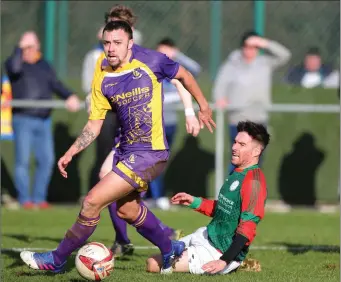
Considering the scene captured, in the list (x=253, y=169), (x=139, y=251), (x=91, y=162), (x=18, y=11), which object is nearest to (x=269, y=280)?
(x=253, y=169)

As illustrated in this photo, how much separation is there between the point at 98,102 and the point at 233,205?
1403mm

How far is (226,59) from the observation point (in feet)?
54.4

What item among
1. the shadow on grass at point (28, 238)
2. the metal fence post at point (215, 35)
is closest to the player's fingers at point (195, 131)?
the shadow on grass at point (28, 238)

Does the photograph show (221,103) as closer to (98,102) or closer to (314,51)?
(314,51)

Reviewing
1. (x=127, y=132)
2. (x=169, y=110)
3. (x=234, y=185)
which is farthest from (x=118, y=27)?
(x=169, y=110)

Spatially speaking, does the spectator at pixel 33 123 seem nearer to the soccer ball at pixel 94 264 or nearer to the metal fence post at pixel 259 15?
the metal fence post at pixel 259 15

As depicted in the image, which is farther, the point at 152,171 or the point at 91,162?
the point at 91,162

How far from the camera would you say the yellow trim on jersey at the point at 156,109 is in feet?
28.3

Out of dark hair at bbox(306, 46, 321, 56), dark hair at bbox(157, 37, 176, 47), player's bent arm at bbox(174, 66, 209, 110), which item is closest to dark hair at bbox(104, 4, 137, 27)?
player's bent arm at bbox(174, 66, 209, 110)

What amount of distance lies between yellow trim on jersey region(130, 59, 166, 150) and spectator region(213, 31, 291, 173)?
22.8ft

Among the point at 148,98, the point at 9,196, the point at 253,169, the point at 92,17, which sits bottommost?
the point at 9,196

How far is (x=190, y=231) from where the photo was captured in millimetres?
12758

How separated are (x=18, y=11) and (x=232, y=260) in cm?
890

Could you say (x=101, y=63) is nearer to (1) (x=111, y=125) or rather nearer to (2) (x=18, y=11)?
(1) (x=111, y=125)
